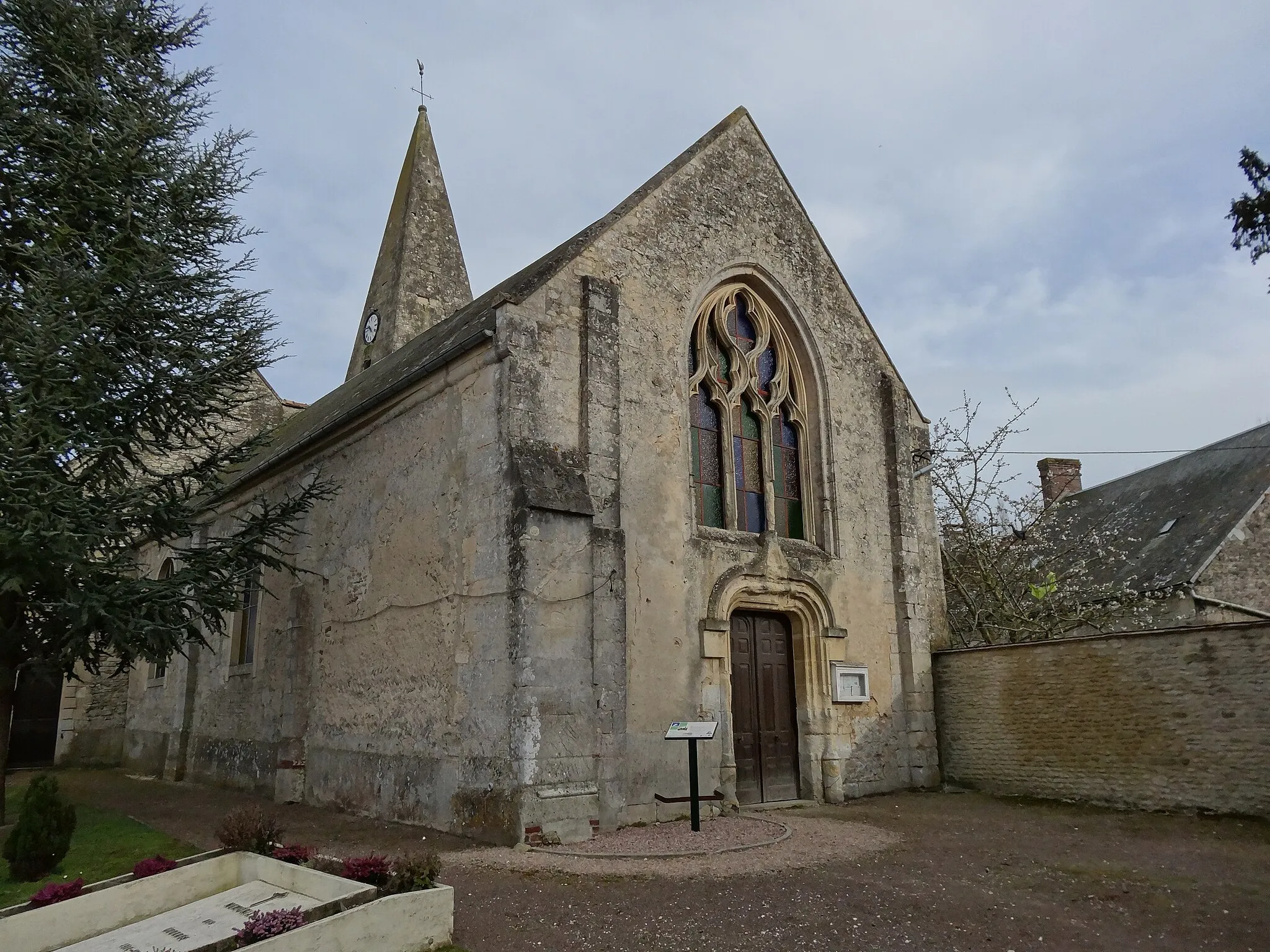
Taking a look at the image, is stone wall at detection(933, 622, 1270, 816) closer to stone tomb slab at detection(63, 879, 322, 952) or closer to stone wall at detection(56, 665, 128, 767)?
stone tomb slab at detection(63, 879, 322, 952)

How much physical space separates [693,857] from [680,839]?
830 millimetres

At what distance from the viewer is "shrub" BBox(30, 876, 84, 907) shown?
561 cm

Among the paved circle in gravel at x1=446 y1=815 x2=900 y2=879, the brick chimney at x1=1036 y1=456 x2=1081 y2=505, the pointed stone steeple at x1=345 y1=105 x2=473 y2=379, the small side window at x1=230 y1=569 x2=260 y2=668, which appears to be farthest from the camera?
the brick chimney at x1=1036 y1=456 x2=1081 y2=505

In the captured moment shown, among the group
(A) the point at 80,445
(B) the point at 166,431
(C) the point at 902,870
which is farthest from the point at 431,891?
(B) the point at 166,431

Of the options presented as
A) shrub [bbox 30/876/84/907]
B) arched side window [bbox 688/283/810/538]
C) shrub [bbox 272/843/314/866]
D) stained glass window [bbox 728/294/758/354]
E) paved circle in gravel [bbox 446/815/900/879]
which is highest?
stained glass window [bbox 728/294/758/354]

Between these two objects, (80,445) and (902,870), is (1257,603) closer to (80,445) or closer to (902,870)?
(902,870)

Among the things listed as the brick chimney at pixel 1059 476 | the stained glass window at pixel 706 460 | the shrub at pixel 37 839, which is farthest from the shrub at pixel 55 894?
the brick chimney at pixel 1059 476

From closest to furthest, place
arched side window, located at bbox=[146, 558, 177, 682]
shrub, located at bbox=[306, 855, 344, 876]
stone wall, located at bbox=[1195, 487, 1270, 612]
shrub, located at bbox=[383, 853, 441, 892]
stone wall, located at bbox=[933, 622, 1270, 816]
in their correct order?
shrub, located at bbox=[383, 853, 441, 892], shrub, located at bbox=[306, 855, 344, 876], stone wall, located at bbox=[933, 622, 1270, 816], stone wall, located at bbox=[1195, 487, 1270, 612], arched side window, located at bbox=[146, 558, 177, 682]

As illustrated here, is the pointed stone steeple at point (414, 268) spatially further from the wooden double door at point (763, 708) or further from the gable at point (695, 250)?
the wooden double door at point (763, 708)

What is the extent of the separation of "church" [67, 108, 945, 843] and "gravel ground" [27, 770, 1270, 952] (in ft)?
3.95

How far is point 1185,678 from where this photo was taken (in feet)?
32.8

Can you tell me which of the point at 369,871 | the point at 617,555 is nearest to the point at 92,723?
the point at 617,555

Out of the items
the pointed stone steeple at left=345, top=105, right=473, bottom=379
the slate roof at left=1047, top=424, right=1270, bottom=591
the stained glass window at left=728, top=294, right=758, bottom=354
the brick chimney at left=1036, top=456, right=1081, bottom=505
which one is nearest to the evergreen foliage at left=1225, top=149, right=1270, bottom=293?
the stained glass window at left=728, top=294, right=758, bottom=354

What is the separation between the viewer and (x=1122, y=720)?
10.5 metres
